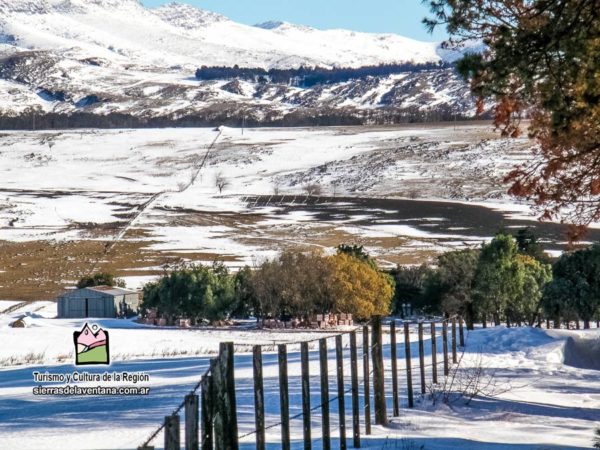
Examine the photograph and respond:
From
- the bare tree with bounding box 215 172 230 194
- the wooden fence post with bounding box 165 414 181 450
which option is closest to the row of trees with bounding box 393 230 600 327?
the wooden fence post with bounding box 165 414 181 450

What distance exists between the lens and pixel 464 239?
4250 inches

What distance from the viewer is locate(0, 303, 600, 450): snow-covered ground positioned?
1447cm

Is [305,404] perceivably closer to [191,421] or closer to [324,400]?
[324,400]

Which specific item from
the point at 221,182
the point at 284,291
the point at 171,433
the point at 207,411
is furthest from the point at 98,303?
the point at 221,182

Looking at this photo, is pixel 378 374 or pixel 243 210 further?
pixel 243 210

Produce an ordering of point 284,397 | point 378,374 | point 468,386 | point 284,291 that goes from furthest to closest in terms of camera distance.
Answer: point 284,291, point 468,386, point 378,374, point 284,397

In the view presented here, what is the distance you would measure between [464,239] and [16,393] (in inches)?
3575

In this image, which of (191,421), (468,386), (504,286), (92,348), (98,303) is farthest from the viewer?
(98,303)

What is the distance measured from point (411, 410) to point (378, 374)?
2.00 meters

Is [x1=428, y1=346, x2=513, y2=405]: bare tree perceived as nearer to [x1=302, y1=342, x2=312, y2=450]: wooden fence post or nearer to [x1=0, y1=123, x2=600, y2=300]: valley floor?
[x1=302, y1=342, x2=312, y2=450]: wooden fence post

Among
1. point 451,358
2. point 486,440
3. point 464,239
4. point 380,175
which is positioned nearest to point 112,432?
point 486,440

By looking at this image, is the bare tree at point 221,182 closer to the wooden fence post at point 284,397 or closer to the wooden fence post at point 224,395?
the wooden fence post at point 284,397

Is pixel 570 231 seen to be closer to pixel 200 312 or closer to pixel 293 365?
pixel 293 365

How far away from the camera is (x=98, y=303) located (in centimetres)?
7112
